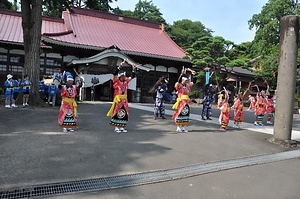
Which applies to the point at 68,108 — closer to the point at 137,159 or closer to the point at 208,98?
the point at 137,159

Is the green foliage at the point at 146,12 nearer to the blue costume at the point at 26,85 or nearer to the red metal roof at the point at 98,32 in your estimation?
the red metal roof at the point at 98,32

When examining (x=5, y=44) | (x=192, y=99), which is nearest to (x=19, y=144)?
(x=5, y=44)

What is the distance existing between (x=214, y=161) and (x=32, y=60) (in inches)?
396

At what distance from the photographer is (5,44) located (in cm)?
1638

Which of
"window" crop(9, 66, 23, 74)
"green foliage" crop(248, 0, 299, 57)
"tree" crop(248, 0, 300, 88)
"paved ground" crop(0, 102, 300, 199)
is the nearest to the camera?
"paved ground" crop(0, 102, 300, 199)

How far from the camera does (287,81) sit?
23.7ft

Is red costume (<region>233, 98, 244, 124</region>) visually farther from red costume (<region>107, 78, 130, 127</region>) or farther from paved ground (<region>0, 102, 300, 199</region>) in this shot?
red costume (<region>107, 78, 130, 127</region>)

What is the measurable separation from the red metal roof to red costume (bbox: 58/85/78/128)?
11.2 metres

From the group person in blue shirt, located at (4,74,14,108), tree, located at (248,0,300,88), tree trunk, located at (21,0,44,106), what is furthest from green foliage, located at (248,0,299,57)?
person in blue shirt, located at (4,74,14,108)

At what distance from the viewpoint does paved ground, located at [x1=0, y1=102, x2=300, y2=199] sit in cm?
357

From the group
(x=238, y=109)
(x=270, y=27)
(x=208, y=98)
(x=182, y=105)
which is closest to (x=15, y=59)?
(x=208, y=98)

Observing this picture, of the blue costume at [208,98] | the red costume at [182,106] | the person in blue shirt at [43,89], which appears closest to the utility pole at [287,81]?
the red costume at [182,106]

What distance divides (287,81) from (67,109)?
6.34 m

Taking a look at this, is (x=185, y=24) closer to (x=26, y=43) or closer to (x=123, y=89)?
(x=26, y=43)
